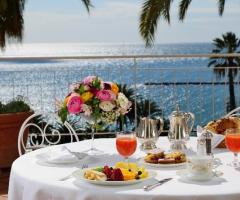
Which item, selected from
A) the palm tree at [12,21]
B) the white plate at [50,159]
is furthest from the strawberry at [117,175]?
the palm tree at [12,21]

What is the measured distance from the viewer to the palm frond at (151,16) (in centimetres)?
818

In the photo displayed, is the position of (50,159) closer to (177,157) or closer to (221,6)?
(177,157)

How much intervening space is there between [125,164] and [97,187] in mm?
202

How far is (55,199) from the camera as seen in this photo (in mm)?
1836

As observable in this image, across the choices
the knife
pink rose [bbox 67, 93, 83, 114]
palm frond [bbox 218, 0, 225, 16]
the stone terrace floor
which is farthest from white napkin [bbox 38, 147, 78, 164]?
palm frond [bbox 218, 0, 225, 16]

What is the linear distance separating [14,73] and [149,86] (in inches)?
56.0

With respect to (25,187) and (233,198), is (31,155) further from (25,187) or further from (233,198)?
(233,198)

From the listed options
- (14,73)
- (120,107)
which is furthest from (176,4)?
(120,107)

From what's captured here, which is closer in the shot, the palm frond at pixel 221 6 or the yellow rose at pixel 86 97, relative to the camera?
the yellow rose at pixel 86 97

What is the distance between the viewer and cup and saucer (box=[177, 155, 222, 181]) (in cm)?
186

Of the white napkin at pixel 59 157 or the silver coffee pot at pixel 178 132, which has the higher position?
the silver coffee pot at pixel 178 132

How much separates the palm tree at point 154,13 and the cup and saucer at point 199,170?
21.0 feet

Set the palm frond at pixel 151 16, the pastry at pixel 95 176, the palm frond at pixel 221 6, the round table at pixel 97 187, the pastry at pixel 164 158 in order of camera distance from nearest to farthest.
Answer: the round table at pixel 97 187 < the pastry at pixel 95 176 < the pastry at pixel 164 158 < the palm frond at pixel 151 16 < the palm frond at pixel 221 6

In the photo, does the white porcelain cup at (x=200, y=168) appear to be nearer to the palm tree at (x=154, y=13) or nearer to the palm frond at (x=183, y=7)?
the palm tree at (x=154, y=13)
